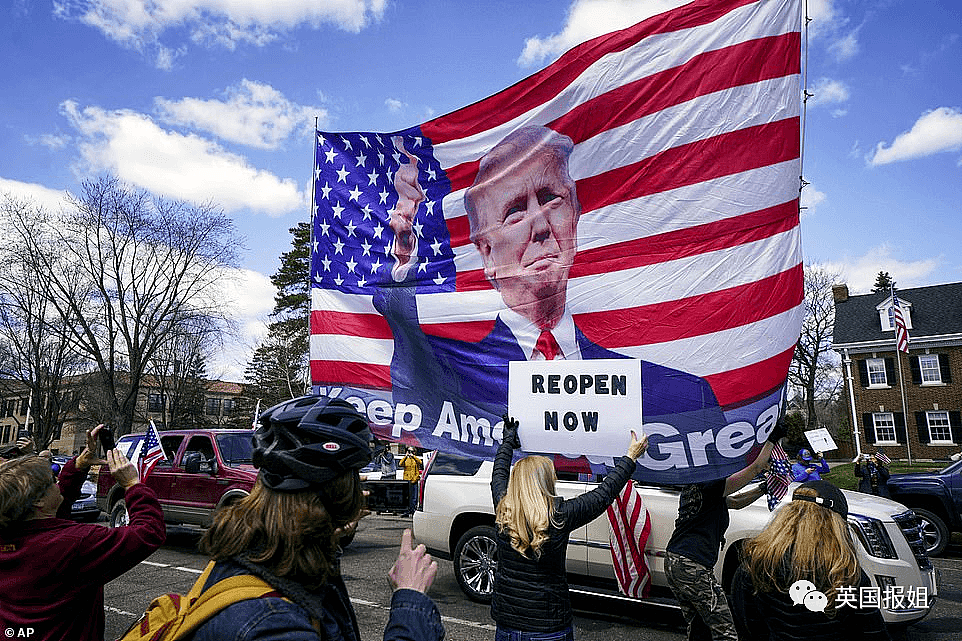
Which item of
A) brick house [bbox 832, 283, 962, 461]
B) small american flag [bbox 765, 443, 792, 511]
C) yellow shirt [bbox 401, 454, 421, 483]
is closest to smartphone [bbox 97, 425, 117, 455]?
small american flag [bbox 765, 443, 792, 511]

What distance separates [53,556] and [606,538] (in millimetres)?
5562

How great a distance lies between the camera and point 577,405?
4.07 meters

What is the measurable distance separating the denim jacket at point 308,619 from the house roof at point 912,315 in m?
46.9

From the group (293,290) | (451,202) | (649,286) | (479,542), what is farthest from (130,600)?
(293,290)

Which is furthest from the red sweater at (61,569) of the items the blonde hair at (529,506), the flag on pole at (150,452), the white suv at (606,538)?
the flag on pole at (150,452)

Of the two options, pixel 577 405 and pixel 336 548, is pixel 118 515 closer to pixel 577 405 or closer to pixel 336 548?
pixel 577 405

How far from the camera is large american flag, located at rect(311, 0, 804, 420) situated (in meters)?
3.79

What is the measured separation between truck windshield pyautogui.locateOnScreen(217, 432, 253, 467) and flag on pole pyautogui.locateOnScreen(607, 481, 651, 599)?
7157mm

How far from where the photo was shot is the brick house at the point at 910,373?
128ft

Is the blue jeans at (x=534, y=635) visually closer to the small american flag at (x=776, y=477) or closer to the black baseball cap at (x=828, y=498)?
the black baseball cap at (x=828, y=498)

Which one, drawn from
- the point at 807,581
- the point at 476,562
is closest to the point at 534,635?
the point at 807,581

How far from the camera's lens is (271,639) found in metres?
1.39

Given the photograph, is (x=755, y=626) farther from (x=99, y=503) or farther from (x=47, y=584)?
(x=99, y=503)

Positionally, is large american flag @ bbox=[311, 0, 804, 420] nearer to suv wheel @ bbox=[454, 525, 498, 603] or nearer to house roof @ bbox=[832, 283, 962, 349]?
suv wheel @ bbox=[454, 525, 498, 603]
